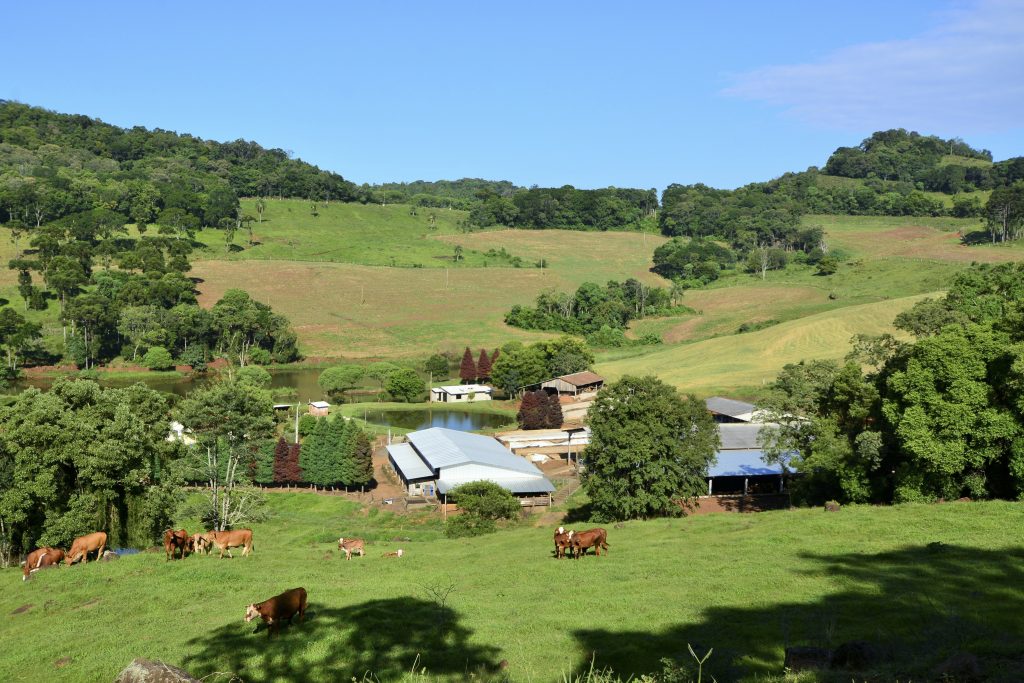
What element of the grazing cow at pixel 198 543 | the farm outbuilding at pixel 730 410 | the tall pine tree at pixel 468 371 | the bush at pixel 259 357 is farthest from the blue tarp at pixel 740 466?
the bush at pixel 259 357

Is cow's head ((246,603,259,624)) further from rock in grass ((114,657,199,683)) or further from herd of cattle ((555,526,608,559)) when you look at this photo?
herd of cattle ((555,526,608,559))

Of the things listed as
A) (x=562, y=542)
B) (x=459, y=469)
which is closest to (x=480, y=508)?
(x=459, y=469)

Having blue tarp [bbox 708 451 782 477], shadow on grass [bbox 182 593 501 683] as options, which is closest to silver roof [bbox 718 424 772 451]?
blue tarp [bbox 708 451 782 477]

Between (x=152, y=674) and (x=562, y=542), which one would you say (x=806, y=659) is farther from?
(x=562, y=542)

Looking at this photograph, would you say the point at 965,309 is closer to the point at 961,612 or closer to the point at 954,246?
the point at 961,612

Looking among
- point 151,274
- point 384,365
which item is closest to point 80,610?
point 384,365

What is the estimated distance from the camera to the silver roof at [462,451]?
184 feet

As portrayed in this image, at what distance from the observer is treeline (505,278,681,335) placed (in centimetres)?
13962

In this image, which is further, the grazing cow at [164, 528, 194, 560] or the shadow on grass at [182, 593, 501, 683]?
the grazing cow at [164, 528, 194, 560]

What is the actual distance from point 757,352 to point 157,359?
271 ft

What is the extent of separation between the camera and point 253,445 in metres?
53.1

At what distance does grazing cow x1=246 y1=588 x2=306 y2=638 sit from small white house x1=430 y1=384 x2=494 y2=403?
80.0m

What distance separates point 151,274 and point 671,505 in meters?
122

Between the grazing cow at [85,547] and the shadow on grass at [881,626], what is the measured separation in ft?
54.8
